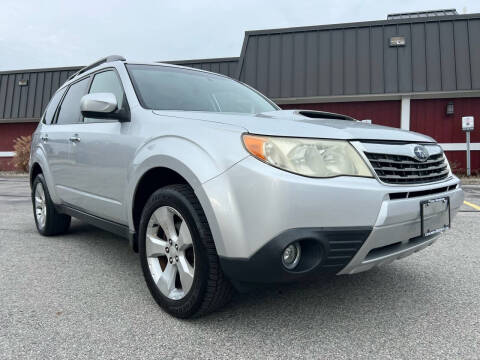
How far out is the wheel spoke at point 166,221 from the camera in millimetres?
2100

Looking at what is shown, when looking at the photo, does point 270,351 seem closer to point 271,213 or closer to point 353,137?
point 271,213

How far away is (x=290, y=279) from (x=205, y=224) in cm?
47

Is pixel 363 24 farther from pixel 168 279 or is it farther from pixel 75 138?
pixel 168 279

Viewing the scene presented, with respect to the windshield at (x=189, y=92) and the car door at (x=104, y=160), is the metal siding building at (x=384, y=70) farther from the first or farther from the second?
the car door at (x=104, y=160)

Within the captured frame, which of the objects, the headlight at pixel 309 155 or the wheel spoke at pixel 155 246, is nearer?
the headlight at pixel 309 155

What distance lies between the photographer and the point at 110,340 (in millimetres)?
1859

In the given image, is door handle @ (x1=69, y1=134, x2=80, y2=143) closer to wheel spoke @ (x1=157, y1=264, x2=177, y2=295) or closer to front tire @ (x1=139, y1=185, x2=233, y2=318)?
front tire @ (x1=139, y1=185, x2=233, y2=318)

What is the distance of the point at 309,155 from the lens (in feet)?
5.73

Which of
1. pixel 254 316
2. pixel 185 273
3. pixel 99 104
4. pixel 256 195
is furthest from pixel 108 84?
pixel 254 316

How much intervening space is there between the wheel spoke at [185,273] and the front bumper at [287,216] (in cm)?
28

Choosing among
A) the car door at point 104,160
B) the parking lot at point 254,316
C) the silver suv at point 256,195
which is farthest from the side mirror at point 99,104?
the parking lot at point 254,316

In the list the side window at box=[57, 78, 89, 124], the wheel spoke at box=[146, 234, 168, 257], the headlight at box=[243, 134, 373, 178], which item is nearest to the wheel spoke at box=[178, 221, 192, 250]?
the wheel spoke at box=[146, 234, 168, 257]

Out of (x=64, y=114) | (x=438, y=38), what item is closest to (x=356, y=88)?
(x=438, y=38)

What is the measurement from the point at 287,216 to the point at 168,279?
859mm
